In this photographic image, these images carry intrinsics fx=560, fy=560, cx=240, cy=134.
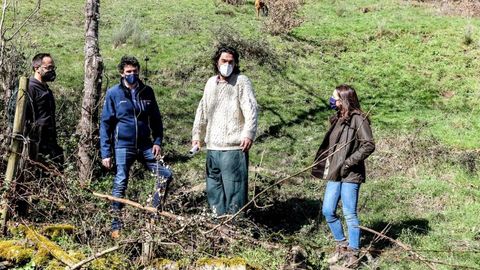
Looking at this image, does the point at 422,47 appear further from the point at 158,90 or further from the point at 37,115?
the point at 37,115

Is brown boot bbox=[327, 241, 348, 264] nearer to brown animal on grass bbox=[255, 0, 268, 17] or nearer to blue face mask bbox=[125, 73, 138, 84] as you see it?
blue face mask bbox=[125, 73, 138, 84]

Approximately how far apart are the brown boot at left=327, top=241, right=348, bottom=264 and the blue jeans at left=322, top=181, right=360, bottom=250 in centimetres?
8

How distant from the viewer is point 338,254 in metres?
4.95

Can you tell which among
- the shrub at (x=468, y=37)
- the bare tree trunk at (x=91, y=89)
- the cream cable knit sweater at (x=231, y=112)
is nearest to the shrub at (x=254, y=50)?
the shrub at (x=468, y=37)

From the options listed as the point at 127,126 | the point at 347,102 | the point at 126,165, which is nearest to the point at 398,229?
the point at 347,102

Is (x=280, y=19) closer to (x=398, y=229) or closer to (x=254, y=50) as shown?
(x=254, y=50)

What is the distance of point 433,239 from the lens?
592cm

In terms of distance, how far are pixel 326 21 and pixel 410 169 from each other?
33.0 ft

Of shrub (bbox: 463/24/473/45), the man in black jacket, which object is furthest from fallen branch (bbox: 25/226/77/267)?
shrub (bbox: 463/24/473/45)

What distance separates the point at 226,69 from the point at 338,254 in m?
1.94

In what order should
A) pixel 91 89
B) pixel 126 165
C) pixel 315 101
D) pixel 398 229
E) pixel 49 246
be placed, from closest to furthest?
1. pixel 49 246
2. pixel 126 165
3. pixel 398 229
4. pixel 91 89
5. pixel 315 101

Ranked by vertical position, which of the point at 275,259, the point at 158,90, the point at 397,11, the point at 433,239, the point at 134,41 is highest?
the point at 397,11

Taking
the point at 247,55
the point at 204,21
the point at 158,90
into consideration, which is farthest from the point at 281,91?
the point at 204,21

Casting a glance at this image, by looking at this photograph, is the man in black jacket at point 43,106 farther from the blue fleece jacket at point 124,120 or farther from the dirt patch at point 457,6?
the dirt patch at point 457,6
